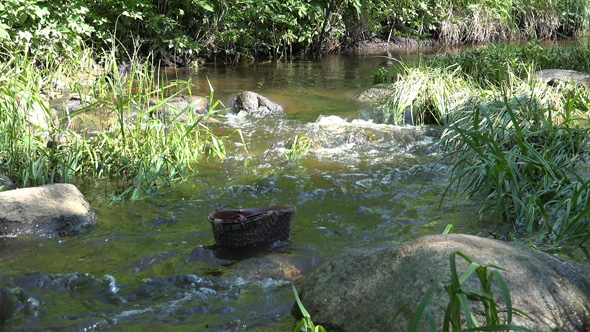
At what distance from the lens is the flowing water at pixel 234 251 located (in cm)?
327

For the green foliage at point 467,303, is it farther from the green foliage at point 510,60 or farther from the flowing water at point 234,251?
the green foliage at point 510,60

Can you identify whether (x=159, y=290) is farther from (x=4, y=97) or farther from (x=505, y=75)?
(x=505, y=75)

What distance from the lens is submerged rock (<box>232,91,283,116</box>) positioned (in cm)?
939

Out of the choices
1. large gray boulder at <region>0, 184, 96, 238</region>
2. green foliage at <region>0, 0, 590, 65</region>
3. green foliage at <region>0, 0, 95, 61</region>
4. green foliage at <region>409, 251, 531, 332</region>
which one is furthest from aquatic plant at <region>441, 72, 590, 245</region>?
green foliage at <region>0, 0, 95, 61</region>

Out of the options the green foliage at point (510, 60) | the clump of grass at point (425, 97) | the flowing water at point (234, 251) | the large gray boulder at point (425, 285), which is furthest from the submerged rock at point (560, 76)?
the large gray boulder at point (425, 285)

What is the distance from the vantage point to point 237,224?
404 cm

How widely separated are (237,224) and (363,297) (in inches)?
55.7

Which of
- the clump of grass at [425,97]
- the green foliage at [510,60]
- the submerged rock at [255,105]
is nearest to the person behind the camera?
the clump of grass at [425,97]

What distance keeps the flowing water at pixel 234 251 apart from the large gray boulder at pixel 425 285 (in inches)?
12.4

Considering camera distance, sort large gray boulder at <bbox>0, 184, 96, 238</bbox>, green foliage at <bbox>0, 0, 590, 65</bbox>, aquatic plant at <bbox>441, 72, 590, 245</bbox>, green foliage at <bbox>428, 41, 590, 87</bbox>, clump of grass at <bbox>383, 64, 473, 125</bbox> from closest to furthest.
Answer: aquatic plant at <bbox>441, 72, 590, 245</bbox>
large gray boulder at <bbox>0, 184, 96, 238</bbox>
clump of grass at <bbox>383, 64, 473, 125</bbox>
green foliage at <bbox>428, 41, 590, 87</bbox>
green foliage at <bbox>0, 0, 590, 65</bbox>

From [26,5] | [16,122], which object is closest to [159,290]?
[16,122]

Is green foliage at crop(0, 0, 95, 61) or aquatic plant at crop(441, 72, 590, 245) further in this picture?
green foliage at crop(0, 0, 95, 61)

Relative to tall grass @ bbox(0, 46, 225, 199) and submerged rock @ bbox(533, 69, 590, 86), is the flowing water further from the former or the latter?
submerged rock @ bbox(533, 69, 590, 86)

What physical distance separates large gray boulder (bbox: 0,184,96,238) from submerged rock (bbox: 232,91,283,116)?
4801mm
